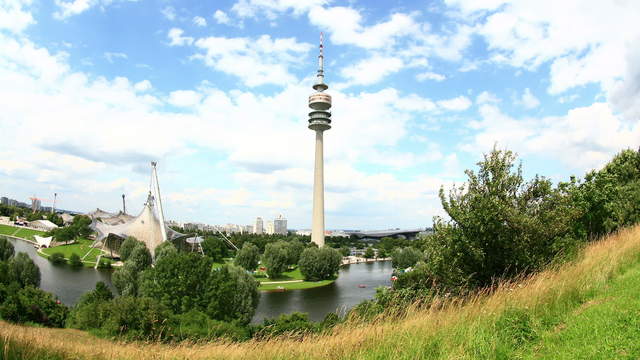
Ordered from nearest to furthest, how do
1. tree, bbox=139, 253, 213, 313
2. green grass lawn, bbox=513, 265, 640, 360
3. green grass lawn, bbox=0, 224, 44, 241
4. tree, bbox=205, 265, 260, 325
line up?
green grass lawn, bbox=513, 265, 640, 360
tree, bbox=205, 265, 260, 325
tree, bbox=139, 253, 213, 313
green grass lawn, bbox=0, 224, 44, 241

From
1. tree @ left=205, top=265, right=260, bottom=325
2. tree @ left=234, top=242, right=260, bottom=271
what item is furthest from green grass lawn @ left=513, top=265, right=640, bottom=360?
tree @ left=234, top=242, right=260, bottom=271

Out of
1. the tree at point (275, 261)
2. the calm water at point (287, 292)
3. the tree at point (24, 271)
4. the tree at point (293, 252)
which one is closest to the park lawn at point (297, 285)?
the calm water at point (287, 292)

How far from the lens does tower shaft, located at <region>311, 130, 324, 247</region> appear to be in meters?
95.9

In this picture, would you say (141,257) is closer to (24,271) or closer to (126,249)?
(24,271)

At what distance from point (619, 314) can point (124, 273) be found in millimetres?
41072

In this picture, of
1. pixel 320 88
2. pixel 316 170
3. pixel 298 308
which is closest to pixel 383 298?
pixel 298 308

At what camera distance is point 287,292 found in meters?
50.2

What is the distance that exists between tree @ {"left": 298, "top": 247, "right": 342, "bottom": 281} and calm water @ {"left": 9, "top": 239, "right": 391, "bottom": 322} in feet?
7.56

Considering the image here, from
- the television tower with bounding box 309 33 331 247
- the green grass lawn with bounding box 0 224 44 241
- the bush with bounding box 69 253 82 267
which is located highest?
A: the television tower with bounding box 309 33 331 247

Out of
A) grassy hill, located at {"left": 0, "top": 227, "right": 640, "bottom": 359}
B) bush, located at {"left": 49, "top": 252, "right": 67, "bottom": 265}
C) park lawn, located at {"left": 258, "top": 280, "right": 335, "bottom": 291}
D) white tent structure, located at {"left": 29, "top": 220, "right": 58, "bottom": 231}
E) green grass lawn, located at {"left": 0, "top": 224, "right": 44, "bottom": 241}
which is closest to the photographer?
grassy hill, located at {"left": 0, "top": 227, "right": 640, "bottom": 359}

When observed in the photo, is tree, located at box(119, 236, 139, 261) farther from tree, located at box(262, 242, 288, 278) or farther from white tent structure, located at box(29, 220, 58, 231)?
white tent structure, located at box(29, 220, 58, 231)

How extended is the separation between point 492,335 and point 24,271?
147 ft

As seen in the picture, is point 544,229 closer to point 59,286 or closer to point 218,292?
point 218,292

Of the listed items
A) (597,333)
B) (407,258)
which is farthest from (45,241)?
(597,333)
